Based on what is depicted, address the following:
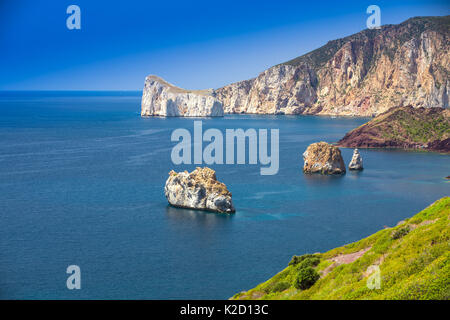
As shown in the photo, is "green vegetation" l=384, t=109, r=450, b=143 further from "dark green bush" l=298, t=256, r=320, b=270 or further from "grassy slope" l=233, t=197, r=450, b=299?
"dark green bush" l=298, t=256, r=320, b=270

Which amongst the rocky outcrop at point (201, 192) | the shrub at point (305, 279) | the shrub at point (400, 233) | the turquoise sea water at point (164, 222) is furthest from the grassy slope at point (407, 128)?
the shrub at point (305, 279)

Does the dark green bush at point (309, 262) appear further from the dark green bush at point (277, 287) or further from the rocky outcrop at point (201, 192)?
the rocky outcrop at point (201, 192)

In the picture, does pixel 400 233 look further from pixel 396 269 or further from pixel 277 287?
pixel 277 287

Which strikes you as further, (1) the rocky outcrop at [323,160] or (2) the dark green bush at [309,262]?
(1) the rocky outcrop at [323,160]

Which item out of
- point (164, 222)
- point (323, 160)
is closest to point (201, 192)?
point (164, 222)

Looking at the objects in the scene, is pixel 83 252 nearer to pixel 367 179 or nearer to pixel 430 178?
pixel 367 179

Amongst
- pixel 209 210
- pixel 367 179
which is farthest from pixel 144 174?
pixel 367 179
